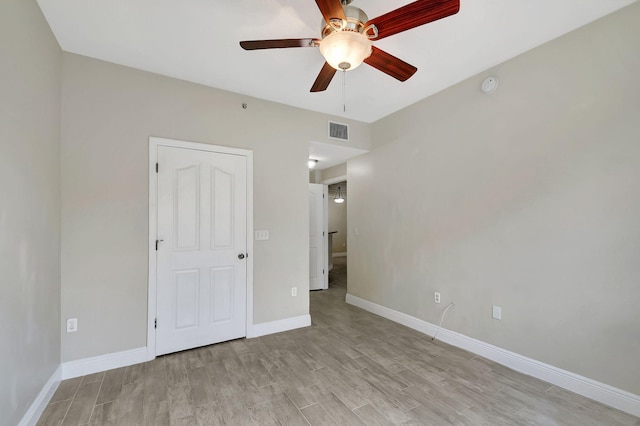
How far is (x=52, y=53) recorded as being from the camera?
7.23 ft

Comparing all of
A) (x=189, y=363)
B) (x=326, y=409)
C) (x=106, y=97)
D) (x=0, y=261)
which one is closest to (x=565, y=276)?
(x=326, y=409)

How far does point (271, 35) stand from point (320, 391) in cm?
288

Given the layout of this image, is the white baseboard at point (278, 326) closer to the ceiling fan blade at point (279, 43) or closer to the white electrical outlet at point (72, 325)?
the white electrical outlet at point (72, 325)

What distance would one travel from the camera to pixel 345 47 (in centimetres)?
157

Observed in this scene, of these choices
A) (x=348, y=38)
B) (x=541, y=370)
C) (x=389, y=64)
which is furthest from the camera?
(x=541, y=370)

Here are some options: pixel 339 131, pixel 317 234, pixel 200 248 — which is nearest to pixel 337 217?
pixel 317 234

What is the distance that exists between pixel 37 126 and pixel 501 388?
4.01m

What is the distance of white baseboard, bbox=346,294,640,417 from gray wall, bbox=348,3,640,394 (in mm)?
54

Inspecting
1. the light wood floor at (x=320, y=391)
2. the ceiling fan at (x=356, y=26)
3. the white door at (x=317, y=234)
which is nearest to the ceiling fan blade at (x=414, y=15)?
the ceiling fan at (x=356, y=26)

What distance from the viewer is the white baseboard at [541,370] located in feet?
6.36

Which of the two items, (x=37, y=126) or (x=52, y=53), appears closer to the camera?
(x=37, y=126)

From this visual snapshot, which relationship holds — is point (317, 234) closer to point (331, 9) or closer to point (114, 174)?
point (114, 174)

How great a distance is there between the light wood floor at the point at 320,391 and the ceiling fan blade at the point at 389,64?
Result: 2434 millimetres

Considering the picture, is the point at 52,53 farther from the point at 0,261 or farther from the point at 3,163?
the point at 0,261
